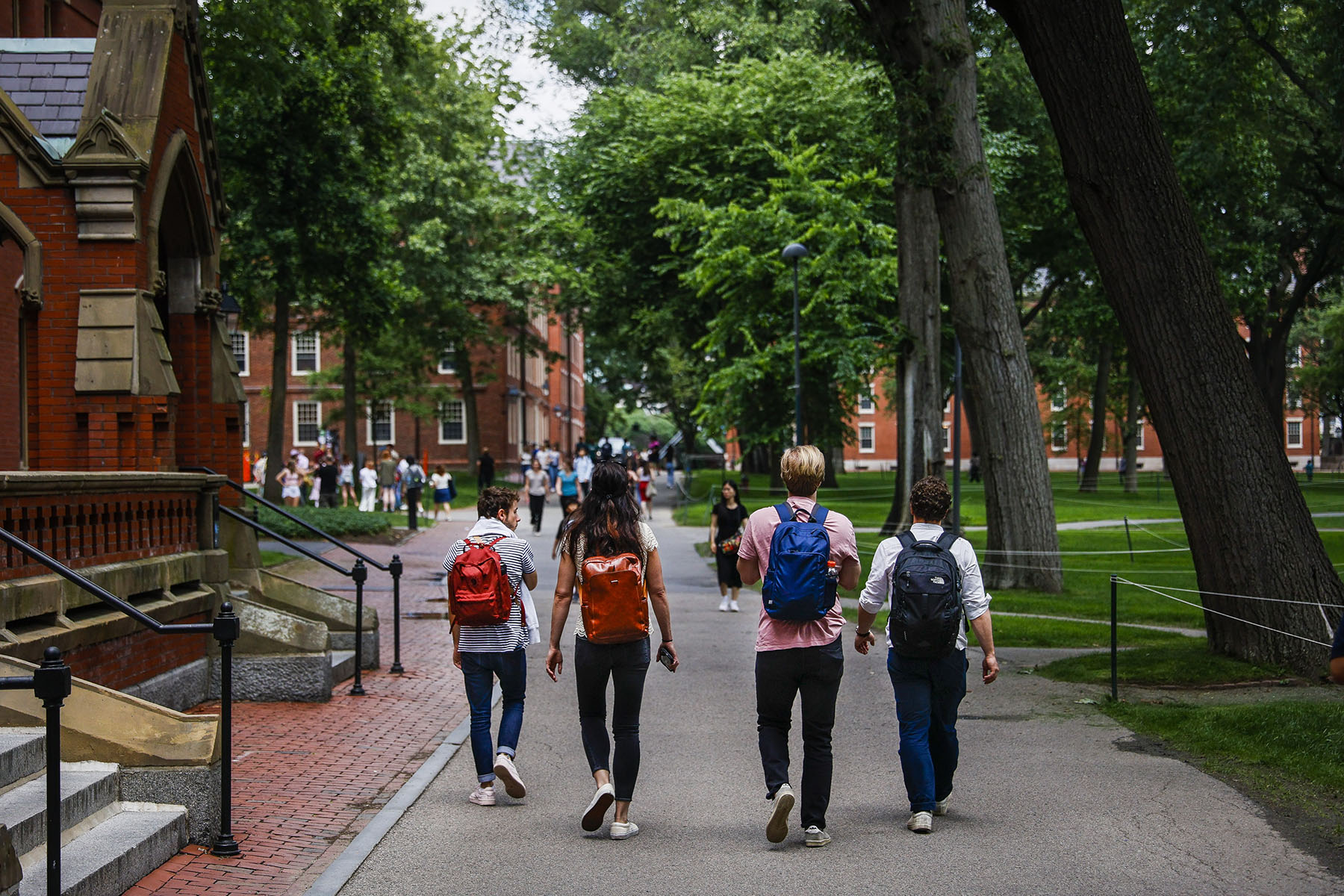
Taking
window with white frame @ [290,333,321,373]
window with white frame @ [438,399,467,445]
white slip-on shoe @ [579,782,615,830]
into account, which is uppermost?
window with white frame @ [290,333,321,373]

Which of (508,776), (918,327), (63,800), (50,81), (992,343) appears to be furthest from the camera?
(918,327)

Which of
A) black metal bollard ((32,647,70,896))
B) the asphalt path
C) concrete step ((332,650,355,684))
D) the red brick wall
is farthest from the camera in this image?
concrete step ((332,650,355,684))

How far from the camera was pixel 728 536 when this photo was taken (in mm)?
16953

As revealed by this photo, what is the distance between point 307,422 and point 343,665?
180 feet

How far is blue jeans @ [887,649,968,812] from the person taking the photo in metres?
6.52

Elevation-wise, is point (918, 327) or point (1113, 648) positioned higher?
point (918, 327)

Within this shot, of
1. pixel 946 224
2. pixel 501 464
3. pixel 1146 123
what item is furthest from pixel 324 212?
pixel 501 464

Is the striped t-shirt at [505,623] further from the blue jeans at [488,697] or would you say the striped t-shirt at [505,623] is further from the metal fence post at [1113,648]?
the metal fence post at [1113,648]

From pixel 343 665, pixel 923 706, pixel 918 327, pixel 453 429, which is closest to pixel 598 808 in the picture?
pixel 923 706

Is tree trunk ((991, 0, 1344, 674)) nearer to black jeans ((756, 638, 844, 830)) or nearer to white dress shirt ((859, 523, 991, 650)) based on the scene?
white dress shirt ((859, 523, 991, 650))

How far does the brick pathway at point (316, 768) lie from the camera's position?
600 centimetres

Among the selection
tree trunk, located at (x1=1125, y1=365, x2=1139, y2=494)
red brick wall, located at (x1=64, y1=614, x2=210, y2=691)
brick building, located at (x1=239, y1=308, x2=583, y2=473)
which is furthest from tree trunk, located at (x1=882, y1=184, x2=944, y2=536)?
brick building, located at (x1=239, y1=308, x2=583, y2=473)

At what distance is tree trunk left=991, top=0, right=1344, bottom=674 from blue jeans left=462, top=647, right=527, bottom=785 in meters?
5.75

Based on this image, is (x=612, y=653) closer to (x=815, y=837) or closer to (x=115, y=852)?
(x=815, y=837)
